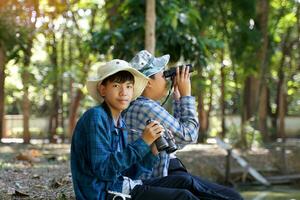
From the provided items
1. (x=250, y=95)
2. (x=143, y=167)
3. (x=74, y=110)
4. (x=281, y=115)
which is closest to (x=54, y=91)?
(x=74, y=110)

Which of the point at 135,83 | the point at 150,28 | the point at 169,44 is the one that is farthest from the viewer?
the point at 169,44

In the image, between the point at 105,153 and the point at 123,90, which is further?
the point at 123,90

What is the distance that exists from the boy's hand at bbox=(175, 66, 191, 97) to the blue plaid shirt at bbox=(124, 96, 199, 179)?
0.04 metres

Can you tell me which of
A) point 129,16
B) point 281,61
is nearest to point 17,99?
point 281,61

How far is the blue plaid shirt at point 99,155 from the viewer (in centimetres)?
289

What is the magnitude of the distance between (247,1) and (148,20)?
5.29 m

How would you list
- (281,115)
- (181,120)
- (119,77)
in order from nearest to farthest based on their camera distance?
(119,77), (181,120), (281,115)

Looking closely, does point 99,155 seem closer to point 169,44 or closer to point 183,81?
point 183,81

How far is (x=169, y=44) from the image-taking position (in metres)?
8.55

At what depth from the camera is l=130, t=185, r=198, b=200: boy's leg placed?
9.87ft

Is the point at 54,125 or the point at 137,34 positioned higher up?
the point at 137,34

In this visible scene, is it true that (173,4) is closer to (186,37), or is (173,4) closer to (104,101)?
(186,37)

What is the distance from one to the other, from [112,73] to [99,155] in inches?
18.5

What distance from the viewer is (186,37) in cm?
853
